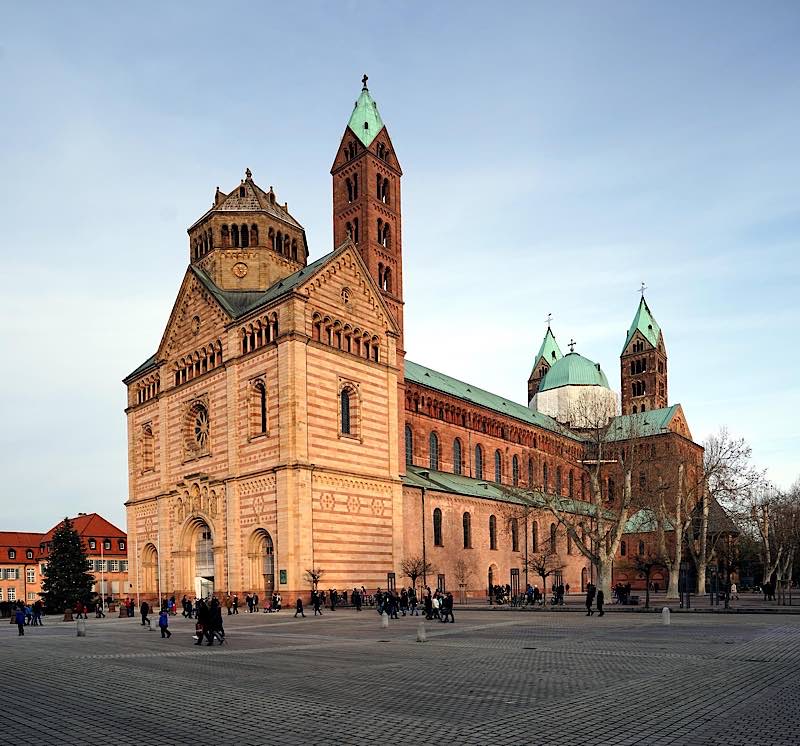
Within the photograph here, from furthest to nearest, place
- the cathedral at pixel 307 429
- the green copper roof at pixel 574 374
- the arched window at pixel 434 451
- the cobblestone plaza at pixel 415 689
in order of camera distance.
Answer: the green copper roof at pixel 574 374
the arched window at pixel 434 451
the cathedral at pixel 307 429
the cobblestone plaza at pixel 415 689

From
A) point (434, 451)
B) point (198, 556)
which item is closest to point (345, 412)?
point (198, 556)

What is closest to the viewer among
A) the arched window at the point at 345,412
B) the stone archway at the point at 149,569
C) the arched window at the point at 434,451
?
the arched window at the point at 345,412

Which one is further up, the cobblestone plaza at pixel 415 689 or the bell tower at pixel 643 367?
the bell tower at pixel 643 367

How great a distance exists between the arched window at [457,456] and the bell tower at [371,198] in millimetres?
14539

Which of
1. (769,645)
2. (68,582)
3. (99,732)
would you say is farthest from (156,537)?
(99,732)

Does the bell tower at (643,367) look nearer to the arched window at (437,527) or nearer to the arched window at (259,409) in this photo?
the arched window at (437,527)

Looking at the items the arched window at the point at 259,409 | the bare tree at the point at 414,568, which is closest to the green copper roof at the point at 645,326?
the bare tree at the point at 414,568

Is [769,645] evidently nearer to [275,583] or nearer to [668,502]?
[275,583]

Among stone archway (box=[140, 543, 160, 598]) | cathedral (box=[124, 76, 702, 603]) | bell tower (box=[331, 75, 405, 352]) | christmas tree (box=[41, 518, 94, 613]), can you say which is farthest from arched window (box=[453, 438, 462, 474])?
christmas tree (box=[41, 518, 94, 613])

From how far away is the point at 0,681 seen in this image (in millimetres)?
19922

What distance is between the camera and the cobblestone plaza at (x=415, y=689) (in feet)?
43.1

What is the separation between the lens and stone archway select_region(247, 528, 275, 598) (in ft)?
179

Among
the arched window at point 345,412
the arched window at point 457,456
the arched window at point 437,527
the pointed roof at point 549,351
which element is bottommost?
the arched window at point 437,527

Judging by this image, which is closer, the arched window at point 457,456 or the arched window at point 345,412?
the arched window at point 345,412
